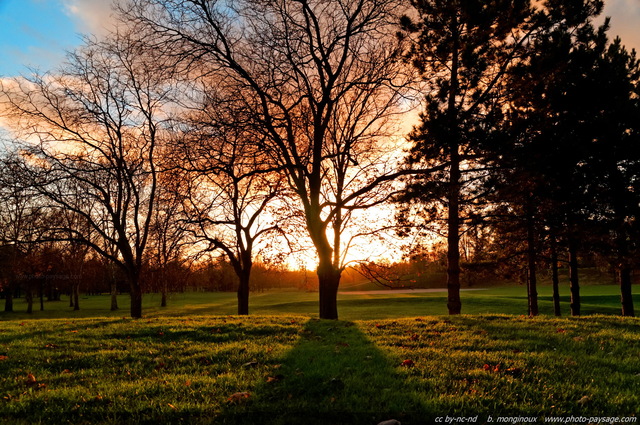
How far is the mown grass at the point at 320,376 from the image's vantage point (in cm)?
370

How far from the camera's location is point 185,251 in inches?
749

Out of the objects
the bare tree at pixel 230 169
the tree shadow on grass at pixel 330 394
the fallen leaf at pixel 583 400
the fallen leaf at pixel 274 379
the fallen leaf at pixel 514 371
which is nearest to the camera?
the tree shadow on grass at pixel 330 394

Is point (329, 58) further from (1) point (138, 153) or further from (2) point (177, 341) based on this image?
(1) point (138, 153)

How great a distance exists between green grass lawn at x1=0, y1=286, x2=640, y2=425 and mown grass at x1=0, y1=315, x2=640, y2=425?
0.02 metres

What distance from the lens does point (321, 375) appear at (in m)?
4.75

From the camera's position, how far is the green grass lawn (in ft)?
12.1

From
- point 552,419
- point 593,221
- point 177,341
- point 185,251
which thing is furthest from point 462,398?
point 185,251

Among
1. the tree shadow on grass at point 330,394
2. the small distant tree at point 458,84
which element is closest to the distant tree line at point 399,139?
the small distant tree at point 458,84

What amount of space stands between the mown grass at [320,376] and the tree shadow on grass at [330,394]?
0.05ft

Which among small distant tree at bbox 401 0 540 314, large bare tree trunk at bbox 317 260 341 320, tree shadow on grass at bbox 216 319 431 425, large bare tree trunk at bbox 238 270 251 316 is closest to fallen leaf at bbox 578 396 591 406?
tree shadow on grass at bbox 216 319 431 425

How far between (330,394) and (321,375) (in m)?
0.62

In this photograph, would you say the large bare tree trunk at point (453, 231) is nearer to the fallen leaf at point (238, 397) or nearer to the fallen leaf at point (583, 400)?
the fallen leaf at point (583, 400)

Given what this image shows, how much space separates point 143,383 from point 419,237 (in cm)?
1076

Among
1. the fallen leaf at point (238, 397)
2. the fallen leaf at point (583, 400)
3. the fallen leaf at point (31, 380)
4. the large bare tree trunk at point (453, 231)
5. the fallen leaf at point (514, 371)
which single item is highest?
the large bare tree trunk at point (453, 231)
